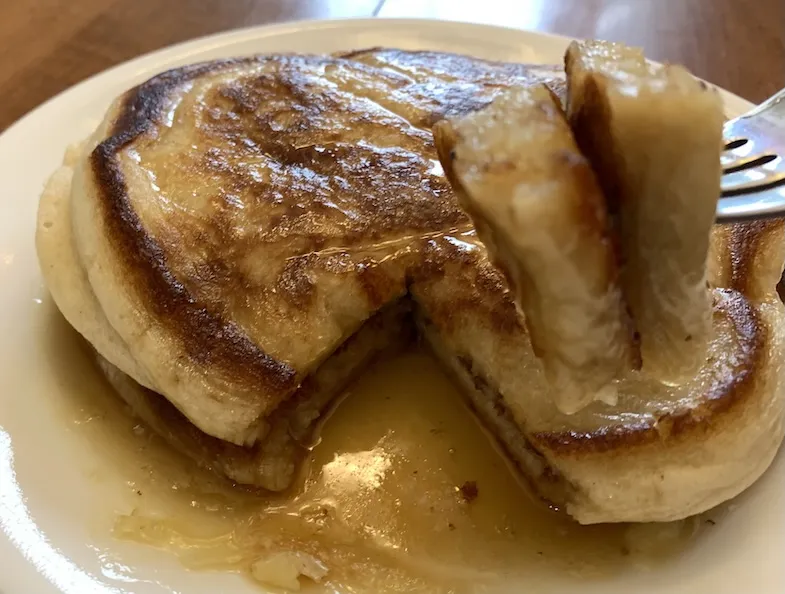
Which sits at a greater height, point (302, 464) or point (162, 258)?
point (162, 258)

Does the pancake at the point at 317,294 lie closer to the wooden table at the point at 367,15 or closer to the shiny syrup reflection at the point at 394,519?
the shiny syrup reflection at the point at 394,519

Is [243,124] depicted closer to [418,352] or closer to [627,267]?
[418,352]

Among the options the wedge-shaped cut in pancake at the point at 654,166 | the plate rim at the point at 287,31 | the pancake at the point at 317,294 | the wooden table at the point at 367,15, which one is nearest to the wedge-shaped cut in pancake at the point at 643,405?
the pancake at the point at 317,294

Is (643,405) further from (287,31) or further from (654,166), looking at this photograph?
(287,31)

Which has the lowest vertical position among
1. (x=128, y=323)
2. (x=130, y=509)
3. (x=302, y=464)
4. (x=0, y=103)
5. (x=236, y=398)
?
(x=302, y=464)

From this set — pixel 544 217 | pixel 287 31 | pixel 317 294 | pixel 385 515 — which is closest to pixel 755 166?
pixel 544 217

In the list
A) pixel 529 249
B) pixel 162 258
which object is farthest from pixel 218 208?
pixel 529 249

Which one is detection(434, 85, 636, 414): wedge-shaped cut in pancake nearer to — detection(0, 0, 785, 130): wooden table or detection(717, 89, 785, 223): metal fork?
detection(717, 89, 785, 223): metal fork
